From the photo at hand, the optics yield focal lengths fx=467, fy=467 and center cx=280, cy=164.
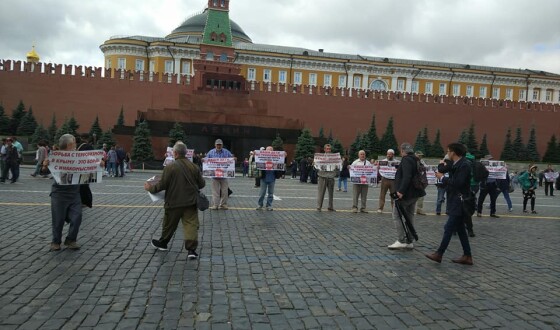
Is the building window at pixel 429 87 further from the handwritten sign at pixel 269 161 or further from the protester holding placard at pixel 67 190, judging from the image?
the protester holding placard at pixel 67 190

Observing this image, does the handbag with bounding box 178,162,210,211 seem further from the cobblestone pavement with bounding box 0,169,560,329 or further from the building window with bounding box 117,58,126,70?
the building window with bounding box 117,58,126,70

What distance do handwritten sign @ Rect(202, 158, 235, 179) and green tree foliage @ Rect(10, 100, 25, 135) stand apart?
3093 centimetres

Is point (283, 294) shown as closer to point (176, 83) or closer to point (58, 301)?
point (58, 301)

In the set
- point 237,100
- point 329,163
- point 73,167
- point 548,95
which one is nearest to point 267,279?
point 73,167

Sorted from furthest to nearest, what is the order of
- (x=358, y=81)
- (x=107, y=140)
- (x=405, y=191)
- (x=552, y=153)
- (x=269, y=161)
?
(x=358, y=81), (x=552, y=153), (x=107, y=140), (x=269, y=161), (x=405, y=191)

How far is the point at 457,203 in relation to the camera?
6.16 meters

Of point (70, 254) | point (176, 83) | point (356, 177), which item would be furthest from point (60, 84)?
point (70, 254)

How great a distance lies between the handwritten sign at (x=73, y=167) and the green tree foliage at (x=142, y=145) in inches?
935

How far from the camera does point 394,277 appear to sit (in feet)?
17.5

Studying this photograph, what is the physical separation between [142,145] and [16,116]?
14.1 meters

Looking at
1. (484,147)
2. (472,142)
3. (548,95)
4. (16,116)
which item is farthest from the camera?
(548,95)

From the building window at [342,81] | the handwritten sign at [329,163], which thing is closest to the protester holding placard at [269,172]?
the handwritten sign at [329,163]

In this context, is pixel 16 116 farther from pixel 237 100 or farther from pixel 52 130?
pixel 237 100

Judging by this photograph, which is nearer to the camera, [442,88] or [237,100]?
[237,100]
